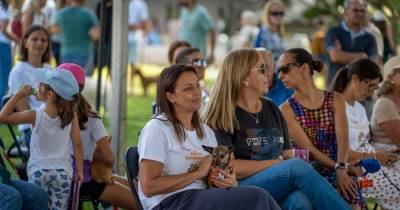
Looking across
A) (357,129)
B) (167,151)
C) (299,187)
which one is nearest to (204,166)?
(167,151)

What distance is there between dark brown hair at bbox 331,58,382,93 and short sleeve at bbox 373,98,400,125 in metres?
0.18

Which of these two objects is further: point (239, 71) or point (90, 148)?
point (90, 148)

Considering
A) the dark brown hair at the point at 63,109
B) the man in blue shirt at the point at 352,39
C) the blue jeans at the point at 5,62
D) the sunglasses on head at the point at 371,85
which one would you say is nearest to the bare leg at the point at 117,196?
the dark brown hair at the point at 63,109

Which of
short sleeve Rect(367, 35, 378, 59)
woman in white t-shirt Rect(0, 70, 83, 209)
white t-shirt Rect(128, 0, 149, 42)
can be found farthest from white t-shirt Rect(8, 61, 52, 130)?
white t-shirt Rect(128, 0, 149, 42)

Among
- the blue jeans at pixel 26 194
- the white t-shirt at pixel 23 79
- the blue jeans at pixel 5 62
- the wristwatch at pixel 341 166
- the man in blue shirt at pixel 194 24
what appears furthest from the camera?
the man in blue shirt at pixel 194 24

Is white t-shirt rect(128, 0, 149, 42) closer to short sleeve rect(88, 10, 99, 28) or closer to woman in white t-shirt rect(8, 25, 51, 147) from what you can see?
short sleeve rect(88, 10, 99, 28)

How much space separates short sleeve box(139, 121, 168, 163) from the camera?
4.50 metres

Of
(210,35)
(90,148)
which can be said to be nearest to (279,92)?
(90,148)

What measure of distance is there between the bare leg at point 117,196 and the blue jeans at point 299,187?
3.64 ft

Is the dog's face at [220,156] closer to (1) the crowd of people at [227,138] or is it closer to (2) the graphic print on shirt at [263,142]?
(1) the crowd of people at [227,138]

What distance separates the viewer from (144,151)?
451cm

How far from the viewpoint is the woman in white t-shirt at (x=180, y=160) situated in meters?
4.51

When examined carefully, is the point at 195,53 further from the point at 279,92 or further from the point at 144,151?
the point at 144,151

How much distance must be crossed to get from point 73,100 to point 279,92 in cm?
227
